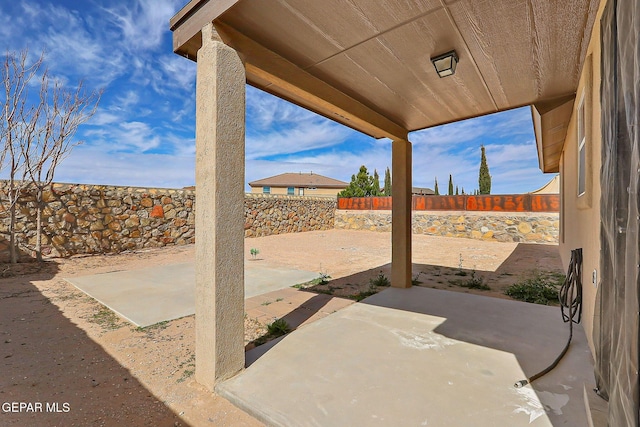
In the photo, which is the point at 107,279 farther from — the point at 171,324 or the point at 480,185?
the point at 480,185

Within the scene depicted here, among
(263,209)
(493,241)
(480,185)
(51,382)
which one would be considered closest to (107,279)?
(51,382)

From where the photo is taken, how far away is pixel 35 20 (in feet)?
21.0

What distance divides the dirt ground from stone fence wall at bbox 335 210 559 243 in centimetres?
524

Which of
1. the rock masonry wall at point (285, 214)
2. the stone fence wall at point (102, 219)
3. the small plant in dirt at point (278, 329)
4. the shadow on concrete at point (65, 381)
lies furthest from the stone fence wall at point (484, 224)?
the shadow on concrete at point (65, 381)

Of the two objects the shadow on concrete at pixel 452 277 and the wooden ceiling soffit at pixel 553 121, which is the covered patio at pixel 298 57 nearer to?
the wooden ceiling soffit at pixel 553 121

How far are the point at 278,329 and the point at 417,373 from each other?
4.82ft

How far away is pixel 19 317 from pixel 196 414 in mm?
3282

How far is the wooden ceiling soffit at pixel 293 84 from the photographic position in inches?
86.7

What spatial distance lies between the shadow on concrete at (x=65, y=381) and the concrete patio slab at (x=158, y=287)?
66 centimetres

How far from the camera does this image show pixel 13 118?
6230mm

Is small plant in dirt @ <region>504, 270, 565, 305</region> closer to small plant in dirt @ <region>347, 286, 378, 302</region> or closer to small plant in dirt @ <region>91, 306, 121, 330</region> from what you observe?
small plant in dirt @ <region>347, 286, 378, 302</region>

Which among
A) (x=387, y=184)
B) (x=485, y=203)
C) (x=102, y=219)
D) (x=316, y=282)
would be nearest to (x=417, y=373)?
(x=316, y=282)

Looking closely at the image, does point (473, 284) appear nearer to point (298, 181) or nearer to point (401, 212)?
point (401, 212)

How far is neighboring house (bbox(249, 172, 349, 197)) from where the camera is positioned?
108ft
